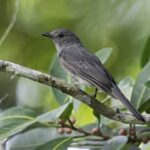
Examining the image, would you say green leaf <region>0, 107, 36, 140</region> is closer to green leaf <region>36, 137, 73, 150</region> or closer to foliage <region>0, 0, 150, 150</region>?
green leaf <region>36, 137, 73, 150</region>

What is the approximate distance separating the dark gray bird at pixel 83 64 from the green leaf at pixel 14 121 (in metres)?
0.48

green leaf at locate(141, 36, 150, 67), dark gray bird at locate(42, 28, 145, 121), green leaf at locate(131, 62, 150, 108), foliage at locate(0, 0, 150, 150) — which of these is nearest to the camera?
green leaf at locate(131, 62, 150, 108)

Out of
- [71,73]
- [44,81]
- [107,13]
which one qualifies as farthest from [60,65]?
[107,13]

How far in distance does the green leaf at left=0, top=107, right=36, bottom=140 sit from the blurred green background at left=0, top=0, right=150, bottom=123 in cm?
159

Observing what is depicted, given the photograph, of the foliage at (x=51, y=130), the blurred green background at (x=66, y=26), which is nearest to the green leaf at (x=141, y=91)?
the foliage at (x=51, y=130)

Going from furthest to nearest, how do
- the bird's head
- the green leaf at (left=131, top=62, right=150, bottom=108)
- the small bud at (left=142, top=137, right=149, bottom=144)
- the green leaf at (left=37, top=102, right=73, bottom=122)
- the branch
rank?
the bird's head → the green leaf at (left=131, top=62, right=150, bottom=108) → the small bud at (left=142, top=137, right=149, bottom=144) → the green leaf at (left=37, top=102, right=73, bottom=122) → the branch

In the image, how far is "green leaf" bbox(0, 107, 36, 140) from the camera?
310 centimetres

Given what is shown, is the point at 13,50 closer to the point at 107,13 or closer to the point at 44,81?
the point at 107,13

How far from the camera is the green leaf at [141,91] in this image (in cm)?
331

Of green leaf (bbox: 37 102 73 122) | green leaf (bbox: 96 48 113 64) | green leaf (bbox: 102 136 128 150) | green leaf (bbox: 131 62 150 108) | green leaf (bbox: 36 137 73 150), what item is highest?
green leaf (bbox: 96 48 113 64)

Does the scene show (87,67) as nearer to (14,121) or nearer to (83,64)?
(83,64)

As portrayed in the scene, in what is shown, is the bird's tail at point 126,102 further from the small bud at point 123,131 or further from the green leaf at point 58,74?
the green leaf at point 58,74

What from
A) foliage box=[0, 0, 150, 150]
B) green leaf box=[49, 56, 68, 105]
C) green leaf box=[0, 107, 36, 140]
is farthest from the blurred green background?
green leaf box=[0, 107, 36, 140]

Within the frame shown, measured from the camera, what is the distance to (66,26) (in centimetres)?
529
